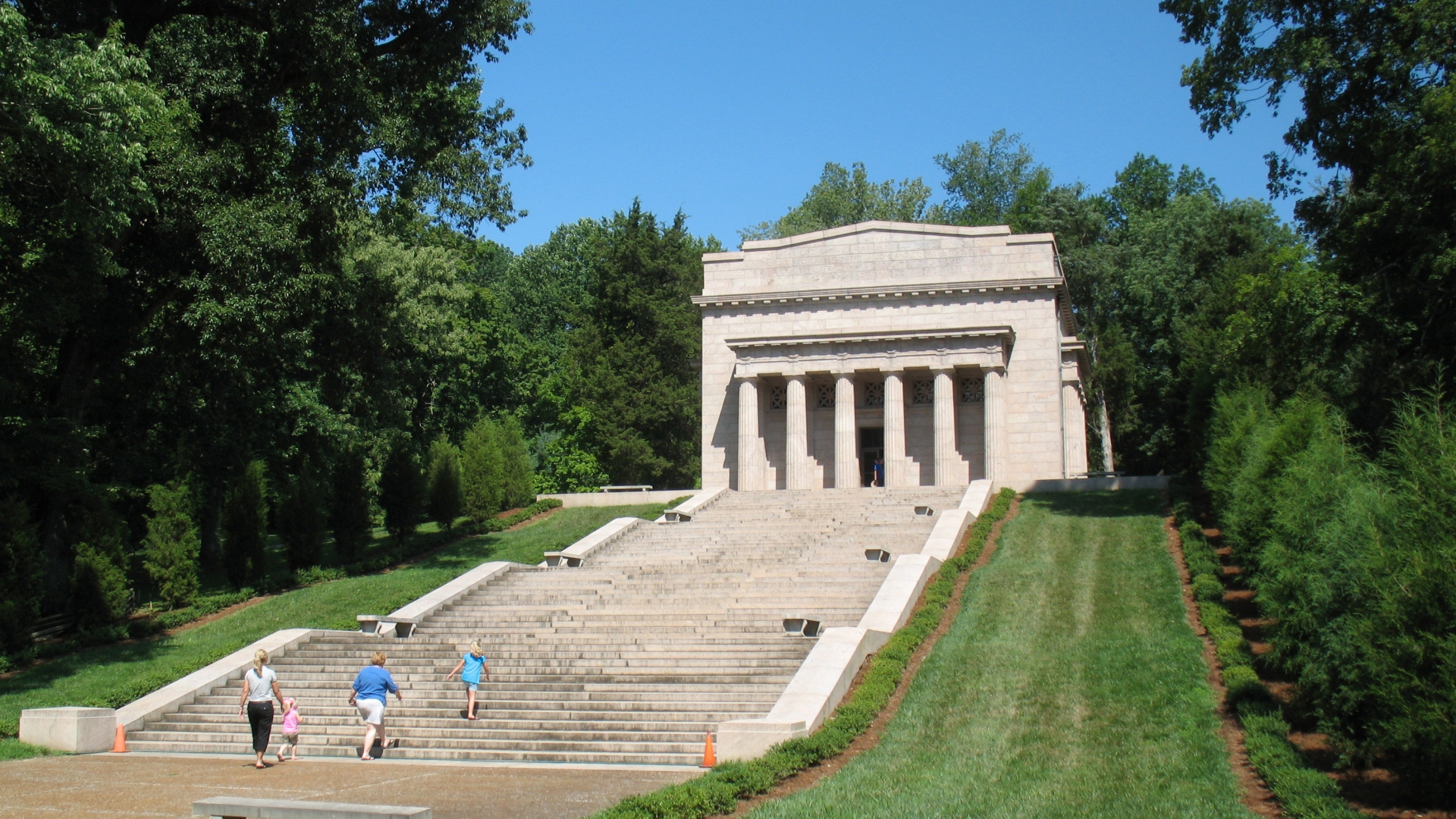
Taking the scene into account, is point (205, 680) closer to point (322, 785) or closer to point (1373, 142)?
point (322, 785)

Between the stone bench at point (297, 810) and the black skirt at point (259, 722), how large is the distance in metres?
4.42

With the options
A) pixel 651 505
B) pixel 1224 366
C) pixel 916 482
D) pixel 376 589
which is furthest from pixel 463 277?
pixel 1224 366

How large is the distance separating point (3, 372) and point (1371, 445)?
90.5 feet

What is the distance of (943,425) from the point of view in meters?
38.6

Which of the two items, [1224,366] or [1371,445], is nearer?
[1371,445]

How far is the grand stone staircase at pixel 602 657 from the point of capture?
55.7ft

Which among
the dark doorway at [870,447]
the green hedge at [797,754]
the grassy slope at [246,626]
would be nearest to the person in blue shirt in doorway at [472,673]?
the green hedge at [797,754]

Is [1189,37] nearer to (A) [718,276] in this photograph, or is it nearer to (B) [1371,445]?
(B) [1371,445]

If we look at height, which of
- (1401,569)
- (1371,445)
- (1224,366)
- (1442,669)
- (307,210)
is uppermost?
(307,210)

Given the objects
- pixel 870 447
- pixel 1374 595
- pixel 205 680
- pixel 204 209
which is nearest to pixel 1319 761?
pixel 1374 595

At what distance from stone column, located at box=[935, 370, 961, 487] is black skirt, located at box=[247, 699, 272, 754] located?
26169 mm

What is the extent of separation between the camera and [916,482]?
40.9 meters

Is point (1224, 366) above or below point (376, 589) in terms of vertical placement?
above

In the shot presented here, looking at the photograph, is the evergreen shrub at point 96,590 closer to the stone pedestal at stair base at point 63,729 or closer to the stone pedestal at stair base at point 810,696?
the stone pedestal at stair base at point 63,729
